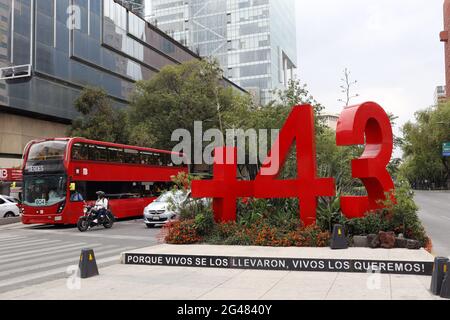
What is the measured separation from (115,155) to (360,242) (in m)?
17.2

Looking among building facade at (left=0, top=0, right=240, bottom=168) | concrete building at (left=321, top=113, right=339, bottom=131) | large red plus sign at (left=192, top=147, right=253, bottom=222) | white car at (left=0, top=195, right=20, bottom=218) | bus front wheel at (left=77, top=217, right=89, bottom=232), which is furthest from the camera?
building facade at (left=0, top=0, right=240, bottom=168)

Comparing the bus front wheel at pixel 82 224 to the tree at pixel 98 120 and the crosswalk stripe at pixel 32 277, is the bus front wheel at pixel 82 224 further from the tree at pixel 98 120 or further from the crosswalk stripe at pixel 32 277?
the tree at pixel 98 120

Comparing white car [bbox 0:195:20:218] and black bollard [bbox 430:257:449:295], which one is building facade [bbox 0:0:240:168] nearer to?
white car [bbox 0:195:20:218]

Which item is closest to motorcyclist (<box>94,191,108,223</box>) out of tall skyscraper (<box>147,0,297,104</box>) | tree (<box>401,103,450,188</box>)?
tree (<box>401,103,450,188</box>)

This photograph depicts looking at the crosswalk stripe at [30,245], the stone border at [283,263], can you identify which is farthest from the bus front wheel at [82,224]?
the stone border at [283,263]

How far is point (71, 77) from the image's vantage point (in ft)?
135

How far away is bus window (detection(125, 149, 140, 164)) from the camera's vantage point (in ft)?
86.9

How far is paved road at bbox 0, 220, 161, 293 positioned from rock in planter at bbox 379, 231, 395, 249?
619cm

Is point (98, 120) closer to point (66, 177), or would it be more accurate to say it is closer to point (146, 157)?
point (146, 157)

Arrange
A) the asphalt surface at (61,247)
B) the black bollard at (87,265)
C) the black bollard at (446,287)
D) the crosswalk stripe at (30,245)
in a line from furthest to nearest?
the crosswalk stripe at (30,245) < the asphalt surface at (61,247) < the black bollard at (87,265) < the black bollard at (446,287)

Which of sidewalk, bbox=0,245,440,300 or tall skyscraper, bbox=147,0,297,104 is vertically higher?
tall skyscraper, bbox=147,0,297,104

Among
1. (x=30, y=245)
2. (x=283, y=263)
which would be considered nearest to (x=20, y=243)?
(x=30, y=245)

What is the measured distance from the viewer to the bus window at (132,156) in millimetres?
26500

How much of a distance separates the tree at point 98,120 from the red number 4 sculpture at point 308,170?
25.4 meters
